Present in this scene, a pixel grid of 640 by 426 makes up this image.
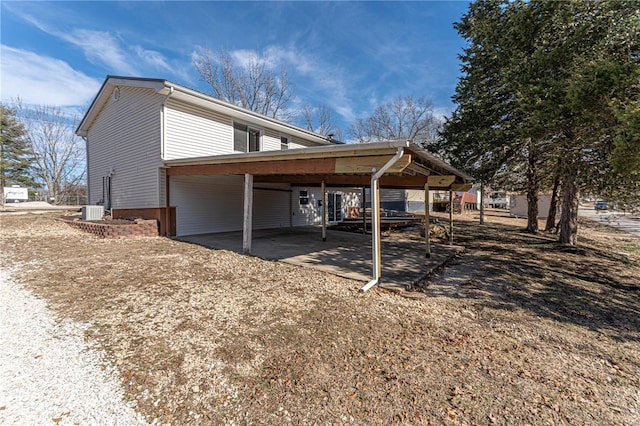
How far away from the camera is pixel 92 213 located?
36.4 ft

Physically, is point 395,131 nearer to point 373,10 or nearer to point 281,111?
point 281,111

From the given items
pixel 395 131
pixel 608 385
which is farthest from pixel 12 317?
pixel 395 131

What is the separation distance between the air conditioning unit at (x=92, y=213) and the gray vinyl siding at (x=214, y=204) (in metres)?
3.98

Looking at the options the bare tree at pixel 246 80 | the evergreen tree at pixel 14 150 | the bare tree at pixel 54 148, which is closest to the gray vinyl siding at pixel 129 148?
the bare tree at pixel 246 80

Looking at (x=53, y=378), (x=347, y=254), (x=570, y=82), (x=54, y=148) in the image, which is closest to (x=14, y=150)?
(x=54, y=148)

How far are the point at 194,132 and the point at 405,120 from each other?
25012mm

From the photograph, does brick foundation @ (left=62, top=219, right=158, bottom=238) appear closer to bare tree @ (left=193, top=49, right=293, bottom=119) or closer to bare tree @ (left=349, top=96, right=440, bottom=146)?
bare tree @ (left=193, top=49, right=293, bottom=119)

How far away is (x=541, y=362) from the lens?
298cm

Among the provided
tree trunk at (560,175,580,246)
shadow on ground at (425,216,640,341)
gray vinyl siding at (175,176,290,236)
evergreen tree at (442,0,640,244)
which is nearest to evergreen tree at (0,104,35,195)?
gray vinyl siding at (175,176,290,236)

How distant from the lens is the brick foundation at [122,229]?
8.73 meters

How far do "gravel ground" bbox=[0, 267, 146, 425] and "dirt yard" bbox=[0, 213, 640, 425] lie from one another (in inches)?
5.4

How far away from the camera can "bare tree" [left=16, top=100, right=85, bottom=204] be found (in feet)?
98.2

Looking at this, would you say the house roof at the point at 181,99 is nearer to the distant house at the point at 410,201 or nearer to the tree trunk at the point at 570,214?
the tree trunk at the point at 570,214

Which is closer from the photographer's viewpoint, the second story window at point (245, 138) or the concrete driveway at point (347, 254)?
the concrete driveway at point (347, 254)
